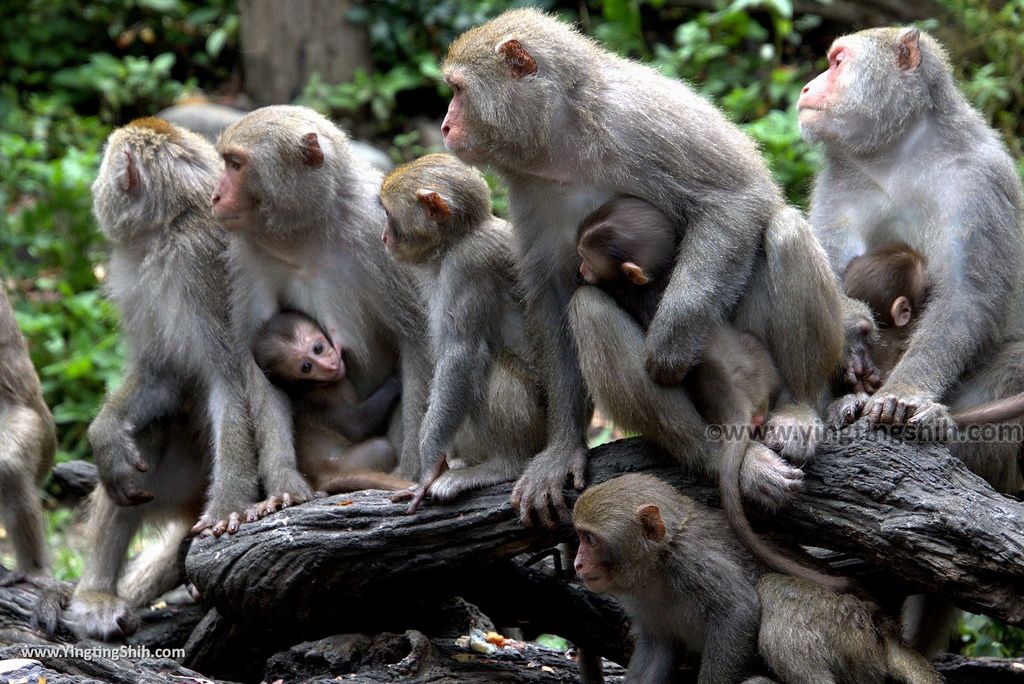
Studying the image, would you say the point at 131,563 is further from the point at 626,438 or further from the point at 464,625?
the point at 626,438

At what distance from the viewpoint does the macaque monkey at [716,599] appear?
4980mm

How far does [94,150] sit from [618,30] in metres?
5.66

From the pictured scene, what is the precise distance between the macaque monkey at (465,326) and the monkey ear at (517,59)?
33.2 inches

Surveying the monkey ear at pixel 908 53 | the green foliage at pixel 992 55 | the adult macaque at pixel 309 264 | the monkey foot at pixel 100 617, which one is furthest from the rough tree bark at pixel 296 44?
the monkey ear at pixel 908 53

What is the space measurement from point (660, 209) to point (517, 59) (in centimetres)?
89

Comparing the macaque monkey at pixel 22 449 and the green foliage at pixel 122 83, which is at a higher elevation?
the macaque monkey at pixel 22 449

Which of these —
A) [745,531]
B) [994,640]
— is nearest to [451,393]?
[745,531]

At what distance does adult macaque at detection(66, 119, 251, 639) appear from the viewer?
22.2 feet

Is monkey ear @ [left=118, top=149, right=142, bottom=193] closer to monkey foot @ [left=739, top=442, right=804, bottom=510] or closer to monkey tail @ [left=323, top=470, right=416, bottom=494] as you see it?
monkey tail @ [left=323, top=470, right=416, bottom=494]

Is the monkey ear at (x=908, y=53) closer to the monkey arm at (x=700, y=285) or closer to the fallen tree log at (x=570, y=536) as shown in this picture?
the monkey arm at (x=700, y=285)

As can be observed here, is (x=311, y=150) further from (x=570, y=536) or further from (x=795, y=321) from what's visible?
(x=795, y=321)

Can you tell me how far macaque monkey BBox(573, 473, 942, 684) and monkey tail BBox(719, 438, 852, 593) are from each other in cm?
7

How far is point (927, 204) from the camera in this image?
19.5 ft

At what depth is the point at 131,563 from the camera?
26.1 feet
